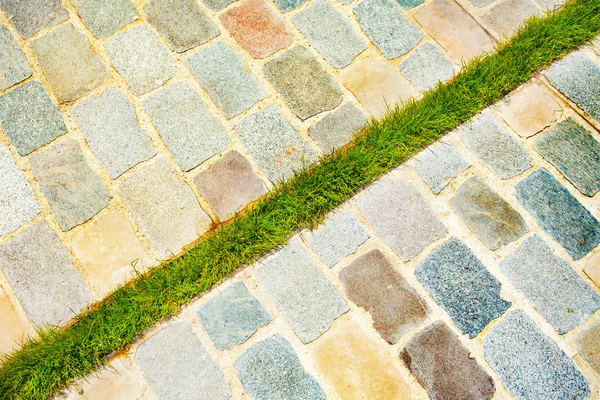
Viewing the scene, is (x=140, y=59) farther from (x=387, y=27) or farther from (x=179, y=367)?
(x=179, y=367)

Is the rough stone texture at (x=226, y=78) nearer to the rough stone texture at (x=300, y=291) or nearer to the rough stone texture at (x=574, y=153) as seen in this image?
the rough stone texture at (x=300, y=291)

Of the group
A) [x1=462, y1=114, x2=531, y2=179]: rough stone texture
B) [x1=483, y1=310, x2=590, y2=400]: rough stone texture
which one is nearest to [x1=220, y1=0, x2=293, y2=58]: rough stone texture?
[x1=462, y1=114, x2=531, y2=179]: rough stone texture

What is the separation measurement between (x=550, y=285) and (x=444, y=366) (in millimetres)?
697

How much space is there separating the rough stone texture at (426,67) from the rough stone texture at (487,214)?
65 cm

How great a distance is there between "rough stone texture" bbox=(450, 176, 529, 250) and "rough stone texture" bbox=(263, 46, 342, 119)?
87 cm

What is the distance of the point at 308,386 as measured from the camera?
237 cm

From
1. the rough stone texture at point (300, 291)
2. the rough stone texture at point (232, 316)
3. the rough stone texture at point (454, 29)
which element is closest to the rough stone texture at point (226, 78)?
the rough stone texture at point (300, 291)

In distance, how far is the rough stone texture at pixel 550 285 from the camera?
2.55m

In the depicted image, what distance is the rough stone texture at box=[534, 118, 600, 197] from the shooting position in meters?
Answer: 2.87

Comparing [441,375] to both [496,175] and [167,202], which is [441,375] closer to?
[496,175]

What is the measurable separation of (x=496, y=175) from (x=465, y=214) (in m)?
0.31

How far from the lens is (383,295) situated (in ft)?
8.35

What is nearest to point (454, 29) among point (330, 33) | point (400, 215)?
point (330, 33)

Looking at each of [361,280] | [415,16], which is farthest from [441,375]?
[415,16]
